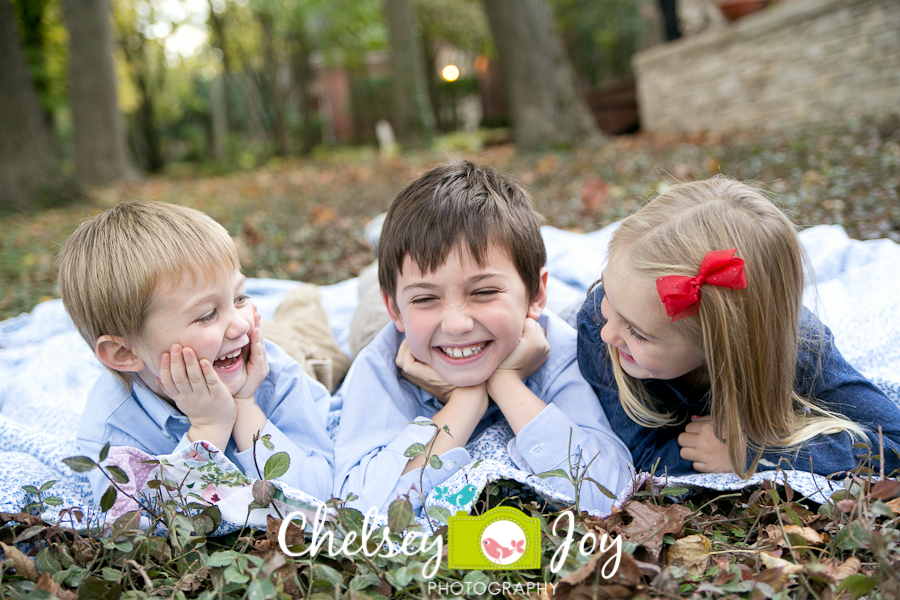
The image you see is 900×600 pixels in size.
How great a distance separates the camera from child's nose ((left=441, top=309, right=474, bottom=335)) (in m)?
1.84

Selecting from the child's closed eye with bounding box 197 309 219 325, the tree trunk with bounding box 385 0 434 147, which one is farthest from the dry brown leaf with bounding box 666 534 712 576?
the tree trunk with bounding box 385 0 434 147

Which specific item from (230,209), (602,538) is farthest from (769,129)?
(602,538)

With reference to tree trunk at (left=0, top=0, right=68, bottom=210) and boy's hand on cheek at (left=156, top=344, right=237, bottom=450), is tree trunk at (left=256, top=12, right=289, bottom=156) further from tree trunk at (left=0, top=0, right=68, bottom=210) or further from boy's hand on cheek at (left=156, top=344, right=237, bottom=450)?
boy's hand on cheek at (left=156, top=344, right=237, bottom=450)

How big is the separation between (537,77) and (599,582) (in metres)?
8.18

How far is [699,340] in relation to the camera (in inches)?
65.8

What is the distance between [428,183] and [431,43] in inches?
873

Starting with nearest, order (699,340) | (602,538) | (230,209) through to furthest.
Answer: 1. (602,538)
2. (699,340)
3. (230,209)

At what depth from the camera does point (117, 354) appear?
189 centimetres

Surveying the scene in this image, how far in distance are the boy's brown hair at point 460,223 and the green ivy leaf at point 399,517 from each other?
68 centimetres

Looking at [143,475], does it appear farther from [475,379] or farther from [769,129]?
[769,129]

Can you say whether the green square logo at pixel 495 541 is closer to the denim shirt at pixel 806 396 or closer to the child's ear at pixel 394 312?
the denim shirt at pixel 806 396

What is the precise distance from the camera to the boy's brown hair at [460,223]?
189cm

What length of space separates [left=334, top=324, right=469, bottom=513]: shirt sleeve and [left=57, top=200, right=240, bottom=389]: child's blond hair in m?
0.56

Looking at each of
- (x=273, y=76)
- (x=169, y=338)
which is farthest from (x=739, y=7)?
(x=273, y=76)
